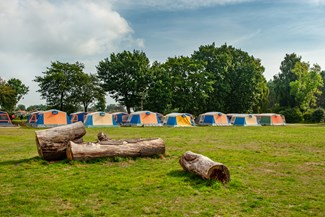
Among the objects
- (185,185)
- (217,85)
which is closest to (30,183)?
(185,185)

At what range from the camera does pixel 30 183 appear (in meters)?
6.07

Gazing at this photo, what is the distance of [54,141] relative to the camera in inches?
326

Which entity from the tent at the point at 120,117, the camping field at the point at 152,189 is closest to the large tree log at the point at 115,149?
the camping field at the point at 152,189

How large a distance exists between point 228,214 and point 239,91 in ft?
143

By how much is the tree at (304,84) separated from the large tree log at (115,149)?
48513 mm

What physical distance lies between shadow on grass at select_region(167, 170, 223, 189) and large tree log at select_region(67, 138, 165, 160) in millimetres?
1963

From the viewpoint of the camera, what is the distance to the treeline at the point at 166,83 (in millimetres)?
40656

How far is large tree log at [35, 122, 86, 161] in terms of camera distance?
818cm

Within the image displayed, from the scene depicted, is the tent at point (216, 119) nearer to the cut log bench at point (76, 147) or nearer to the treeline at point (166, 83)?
the treeline at point (166, 83)

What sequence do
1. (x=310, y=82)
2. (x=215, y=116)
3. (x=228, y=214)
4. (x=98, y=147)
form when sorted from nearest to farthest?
(x=228, y=214)
(x=98, y=147)
(x=215, y=116)
(x=310, y=82)

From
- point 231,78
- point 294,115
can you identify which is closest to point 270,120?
point 231,78

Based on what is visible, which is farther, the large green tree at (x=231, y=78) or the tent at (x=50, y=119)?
the large green tree at (x=231, y=78)

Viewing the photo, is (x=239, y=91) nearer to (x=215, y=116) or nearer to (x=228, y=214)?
(x=215, y=116)

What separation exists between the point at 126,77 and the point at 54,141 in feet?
111
